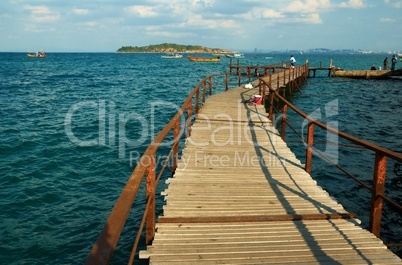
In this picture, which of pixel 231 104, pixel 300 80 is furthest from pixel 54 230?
pixel 300 80

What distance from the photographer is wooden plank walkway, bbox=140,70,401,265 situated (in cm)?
366

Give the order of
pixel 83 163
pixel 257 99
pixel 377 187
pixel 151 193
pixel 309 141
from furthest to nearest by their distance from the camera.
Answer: pixel 257 99, pixel 83 163, pixel 309 141, pixel 377 187, pixel 151 193

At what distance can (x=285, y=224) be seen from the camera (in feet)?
14.7

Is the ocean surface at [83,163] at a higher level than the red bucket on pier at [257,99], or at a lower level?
lower

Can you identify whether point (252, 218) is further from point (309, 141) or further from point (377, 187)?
point (309, 141)

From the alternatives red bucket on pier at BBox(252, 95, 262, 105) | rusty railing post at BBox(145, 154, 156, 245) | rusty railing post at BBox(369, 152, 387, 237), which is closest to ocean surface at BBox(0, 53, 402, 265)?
red bucket on pier at BBox(252, 95, 262, 105)

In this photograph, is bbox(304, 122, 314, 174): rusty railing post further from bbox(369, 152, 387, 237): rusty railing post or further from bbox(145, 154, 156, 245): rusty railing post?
bbox(145, 154, 156, 245): rusty railing post

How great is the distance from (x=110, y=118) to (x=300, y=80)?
82.7 ft

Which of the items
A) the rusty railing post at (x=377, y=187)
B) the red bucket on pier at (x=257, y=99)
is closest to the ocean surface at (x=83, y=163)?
the red bucket on pier at (x=257, y=99)

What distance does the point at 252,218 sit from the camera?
452cm

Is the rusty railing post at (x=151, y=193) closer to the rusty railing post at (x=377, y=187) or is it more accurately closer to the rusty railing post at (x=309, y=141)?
the rusty railing post at (x=377, y=187)

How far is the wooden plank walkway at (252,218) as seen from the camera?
3.66 metres

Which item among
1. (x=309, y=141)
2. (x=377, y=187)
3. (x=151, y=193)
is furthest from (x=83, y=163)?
(x=377, y=187)

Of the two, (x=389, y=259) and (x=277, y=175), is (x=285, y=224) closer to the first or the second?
(x=389, y=259)
